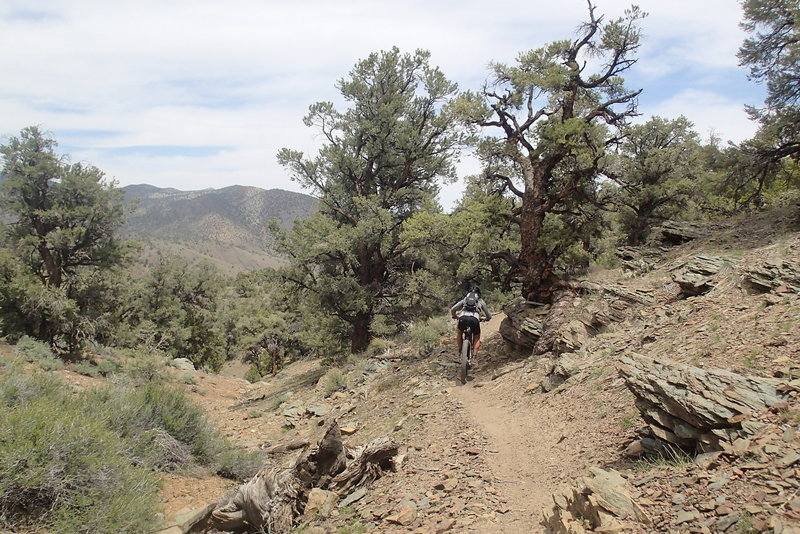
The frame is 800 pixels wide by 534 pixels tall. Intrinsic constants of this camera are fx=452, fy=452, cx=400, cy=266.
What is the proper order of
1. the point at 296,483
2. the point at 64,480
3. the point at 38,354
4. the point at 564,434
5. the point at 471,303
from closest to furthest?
the point at 64,480 → the point at 564,434 → the point at 296,483 → the point at 471,303 → the point at 38,354

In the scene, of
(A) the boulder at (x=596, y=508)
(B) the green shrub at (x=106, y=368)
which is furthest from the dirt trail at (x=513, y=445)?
(B) the green shrub at (x=106, y=368)

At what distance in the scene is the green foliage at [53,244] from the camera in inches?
797

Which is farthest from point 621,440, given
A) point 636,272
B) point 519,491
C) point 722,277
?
point 636,272

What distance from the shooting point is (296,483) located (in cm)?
610

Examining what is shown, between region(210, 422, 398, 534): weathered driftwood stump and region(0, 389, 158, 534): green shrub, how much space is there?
1.07 metres

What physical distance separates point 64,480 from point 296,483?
2622 mm

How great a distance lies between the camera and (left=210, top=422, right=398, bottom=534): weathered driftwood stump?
5652 millimetres

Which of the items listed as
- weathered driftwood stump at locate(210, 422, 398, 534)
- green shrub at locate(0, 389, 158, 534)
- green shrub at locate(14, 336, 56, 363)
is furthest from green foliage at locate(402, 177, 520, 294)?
green shrub at locate(14, 336, 56, 363)

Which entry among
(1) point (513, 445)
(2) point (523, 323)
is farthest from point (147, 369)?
(1) point (513, 445)

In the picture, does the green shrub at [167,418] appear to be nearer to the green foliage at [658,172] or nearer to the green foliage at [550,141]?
the green foliage at [550,141]

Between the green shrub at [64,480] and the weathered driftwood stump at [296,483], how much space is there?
1074 millimetres

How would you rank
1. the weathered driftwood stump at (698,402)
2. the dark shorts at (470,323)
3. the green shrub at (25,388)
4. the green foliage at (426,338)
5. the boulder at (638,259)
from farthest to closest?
the green foliage at (426,338)
the boulder at (638,259)
the dark shorts at (470,323)
the green shrub at (25,388)
the weathered driftwood stump at (698,402)

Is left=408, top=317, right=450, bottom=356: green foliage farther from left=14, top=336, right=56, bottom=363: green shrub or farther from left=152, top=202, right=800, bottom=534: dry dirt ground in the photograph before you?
left=14, top=336, right=56, bottom=363: green shrub

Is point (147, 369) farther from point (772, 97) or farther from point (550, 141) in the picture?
point (772, 97)
